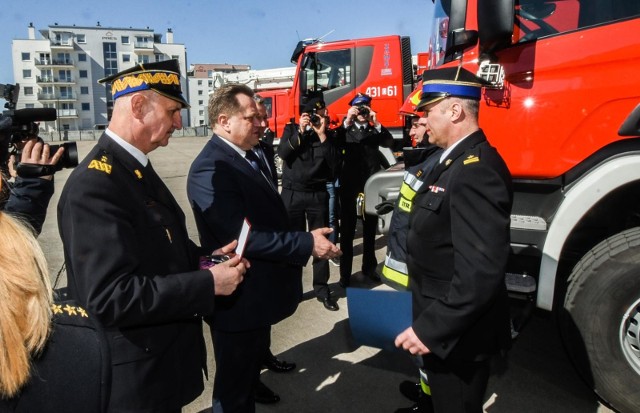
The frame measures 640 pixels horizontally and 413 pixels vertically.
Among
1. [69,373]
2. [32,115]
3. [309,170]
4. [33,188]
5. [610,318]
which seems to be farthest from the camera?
[309,170]

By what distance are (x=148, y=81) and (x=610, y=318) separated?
2544 mm

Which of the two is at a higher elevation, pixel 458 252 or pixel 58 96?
pixel 58 96

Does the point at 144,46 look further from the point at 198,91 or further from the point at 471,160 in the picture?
the point at 471,160

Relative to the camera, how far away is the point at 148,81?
67.4 inches

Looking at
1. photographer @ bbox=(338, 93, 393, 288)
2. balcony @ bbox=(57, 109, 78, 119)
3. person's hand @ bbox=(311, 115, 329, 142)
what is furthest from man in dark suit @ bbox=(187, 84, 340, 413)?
balcony @ bbox=(57, 109, 78, 119)

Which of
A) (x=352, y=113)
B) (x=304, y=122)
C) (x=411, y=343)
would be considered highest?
(x=352, y=113)

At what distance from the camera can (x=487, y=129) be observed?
285 centimetres

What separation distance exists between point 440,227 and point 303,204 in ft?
9.14

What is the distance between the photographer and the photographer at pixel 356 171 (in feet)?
15.6

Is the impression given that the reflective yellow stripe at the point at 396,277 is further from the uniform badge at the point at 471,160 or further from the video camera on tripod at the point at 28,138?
the video camera on tripod at the point at 28,138

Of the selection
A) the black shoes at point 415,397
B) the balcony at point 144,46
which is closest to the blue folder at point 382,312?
the black shoes at point 415,397

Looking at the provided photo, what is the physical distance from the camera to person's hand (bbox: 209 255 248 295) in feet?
5.46

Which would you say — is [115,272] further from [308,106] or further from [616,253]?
[308,106]

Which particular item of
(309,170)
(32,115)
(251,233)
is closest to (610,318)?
(251,233)
